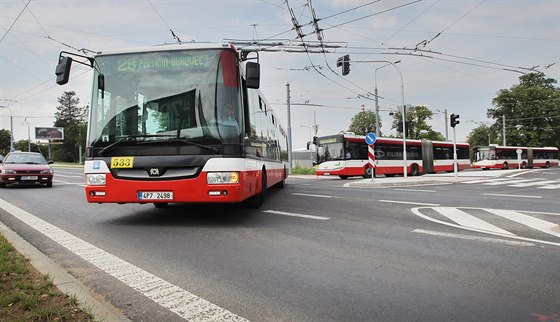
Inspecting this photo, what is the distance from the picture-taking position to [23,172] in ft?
51.3

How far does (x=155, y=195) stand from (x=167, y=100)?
1.56 meters

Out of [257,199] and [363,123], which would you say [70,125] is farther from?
[257,199]

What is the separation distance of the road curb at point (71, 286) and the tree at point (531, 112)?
261 feet

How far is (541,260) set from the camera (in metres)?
4.60

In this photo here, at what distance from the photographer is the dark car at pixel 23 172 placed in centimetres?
1548

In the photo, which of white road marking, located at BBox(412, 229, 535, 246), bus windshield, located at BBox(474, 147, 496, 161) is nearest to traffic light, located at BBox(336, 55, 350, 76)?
white road marking, located at BBox(412, 229, 535, 246)

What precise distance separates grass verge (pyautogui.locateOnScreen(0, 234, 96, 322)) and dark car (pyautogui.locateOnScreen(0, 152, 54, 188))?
1355 cm

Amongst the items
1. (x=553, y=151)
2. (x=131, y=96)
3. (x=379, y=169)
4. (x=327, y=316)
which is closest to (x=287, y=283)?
(x=327, y=316)

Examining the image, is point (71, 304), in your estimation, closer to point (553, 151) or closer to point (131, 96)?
point (131, 96)

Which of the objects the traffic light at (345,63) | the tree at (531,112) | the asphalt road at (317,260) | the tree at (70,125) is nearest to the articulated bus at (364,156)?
the traffic light at (345,63)

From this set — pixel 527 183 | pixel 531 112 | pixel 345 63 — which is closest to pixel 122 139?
pixel 345 63

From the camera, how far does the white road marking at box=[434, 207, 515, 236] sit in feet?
21.7

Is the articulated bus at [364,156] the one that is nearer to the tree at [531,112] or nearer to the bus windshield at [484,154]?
the bus windshield at [484,154]

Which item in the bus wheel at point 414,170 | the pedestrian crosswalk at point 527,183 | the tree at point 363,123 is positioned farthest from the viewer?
the tree at point 363,123
